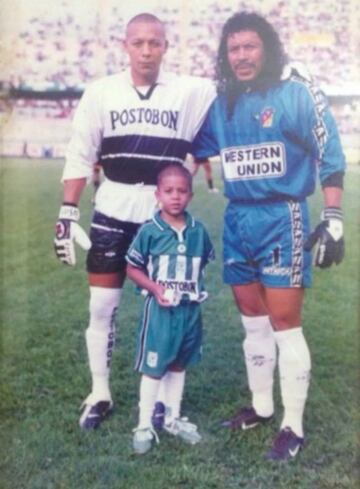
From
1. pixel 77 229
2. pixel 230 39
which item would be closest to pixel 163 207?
pixel 77 229

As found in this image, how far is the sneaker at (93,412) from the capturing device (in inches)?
109

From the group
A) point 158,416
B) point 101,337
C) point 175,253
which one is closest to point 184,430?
point 158,416

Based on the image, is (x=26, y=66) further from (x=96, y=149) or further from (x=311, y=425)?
(x=311, y=425)

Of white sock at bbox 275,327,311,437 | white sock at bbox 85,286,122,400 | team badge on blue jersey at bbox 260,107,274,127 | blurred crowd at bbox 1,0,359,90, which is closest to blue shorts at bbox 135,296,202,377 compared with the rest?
white sock at bbox 85,286,122,400

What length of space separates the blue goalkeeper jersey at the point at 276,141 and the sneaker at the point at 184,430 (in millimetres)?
639

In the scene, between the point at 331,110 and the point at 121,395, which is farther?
the point at 121,395

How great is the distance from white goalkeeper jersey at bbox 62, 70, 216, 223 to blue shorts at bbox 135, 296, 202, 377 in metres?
0.28

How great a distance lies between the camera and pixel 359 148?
270cm

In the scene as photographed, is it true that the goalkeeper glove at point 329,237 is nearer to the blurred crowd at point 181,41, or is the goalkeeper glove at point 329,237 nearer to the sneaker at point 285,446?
the blurred crowd at point 181,41

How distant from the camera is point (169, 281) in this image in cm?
268

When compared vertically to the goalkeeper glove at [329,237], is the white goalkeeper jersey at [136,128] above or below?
above

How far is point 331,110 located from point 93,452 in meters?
1.11

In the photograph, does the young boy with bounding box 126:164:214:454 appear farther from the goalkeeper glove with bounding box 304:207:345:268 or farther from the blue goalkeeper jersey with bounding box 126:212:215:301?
the goalkeeper glove with bounding box 304:207:345:268

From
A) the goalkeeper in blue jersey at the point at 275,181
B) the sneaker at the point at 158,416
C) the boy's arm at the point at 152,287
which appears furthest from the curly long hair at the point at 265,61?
the sneaker at the point at 158,416
